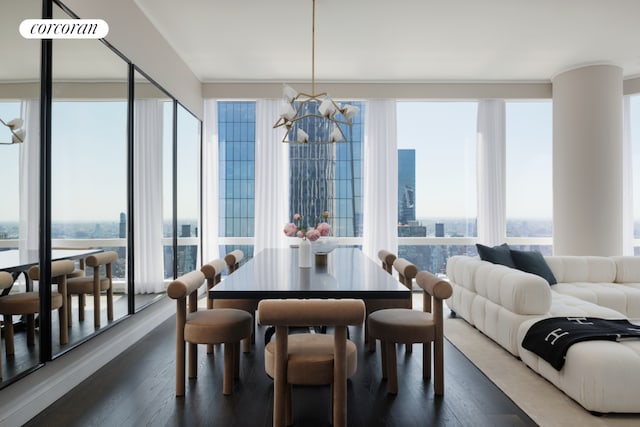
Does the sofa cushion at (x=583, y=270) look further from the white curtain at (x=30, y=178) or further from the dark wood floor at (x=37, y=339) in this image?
the white curtain at (x=30, y=178)

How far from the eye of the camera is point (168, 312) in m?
4.79

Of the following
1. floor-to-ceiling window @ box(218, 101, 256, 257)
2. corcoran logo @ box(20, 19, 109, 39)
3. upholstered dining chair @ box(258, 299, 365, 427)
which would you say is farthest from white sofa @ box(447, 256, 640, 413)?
corcoran logo @ box(20, 19, 109, 39)

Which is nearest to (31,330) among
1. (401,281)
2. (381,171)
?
(401,281)

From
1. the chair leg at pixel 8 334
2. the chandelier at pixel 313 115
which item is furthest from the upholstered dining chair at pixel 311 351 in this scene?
the chandelier at pixel 313 115

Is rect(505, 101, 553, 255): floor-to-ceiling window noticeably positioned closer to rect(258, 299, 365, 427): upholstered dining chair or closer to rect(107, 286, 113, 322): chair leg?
rect(258, 299, 365, 427): upholstered dining chair

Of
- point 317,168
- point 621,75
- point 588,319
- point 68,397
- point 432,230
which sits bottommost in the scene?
point 68,397

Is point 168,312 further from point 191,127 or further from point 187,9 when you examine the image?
point 187,9

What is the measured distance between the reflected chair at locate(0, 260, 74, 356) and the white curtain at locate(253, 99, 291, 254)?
11.7ft

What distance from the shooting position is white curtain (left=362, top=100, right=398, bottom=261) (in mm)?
6324

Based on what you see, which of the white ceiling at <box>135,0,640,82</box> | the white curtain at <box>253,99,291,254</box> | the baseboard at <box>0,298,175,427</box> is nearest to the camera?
the baseboard at <box>0,298,175,427</box>

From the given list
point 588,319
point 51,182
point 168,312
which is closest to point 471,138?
point 588,319

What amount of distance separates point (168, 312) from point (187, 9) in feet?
10.4

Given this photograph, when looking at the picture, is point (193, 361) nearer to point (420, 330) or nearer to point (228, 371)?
point (228, 371)

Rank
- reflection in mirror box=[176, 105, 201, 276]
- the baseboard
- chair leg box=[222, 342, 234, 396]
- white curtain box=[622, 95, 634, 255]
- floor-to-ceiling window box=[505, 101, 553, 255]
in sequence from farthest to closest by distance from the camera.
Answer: floor-to-ceiling window box=[505, 101, 553, 255]
white curtain box=[622, 95, 634, 255]
reflection in mirror box=[176, 105, 201, 276]
chair leg box=[222, 342, 234, 396]
the baseboard
